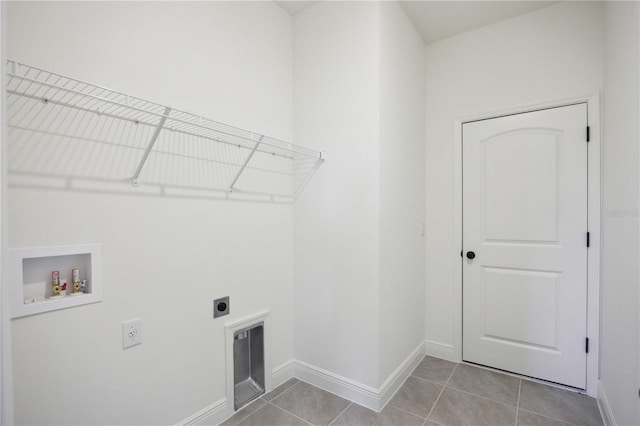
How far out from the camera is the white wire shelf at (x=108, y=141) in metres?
1.12

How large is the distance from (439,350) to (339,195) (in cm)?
166

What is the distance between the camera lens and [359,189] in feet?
6.45

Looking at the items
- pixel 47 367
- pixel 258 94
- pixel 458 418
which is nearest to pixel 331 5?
pixel 258 94

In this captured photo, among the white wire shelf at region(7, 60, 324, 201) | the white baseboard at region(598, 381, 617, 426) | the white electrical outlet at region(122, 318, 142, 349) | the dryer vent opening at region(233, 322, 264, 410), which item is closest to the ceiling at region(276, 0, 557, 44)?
the white wire shelf at region(7, 60, 324, 201)

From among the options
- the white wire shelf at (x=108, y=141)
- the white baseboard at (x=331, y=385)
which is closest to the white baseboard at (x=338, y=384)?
the white baseboard at (x=331, y=385)

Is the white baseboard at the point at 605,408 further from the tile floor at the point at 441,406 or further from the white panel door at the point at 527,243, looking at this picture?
the white panel door at the point at 527,243

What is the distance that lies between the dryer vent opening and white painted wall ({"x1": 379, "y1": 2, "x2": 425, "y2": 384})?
813 millimetres

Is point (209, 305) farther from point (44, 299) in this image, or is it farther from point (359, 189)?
point (359, 189)

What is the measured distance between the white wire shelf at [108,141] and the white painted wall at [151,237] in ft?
0.27

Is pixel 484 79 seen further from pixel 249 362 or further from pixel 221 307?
pixel 249 362

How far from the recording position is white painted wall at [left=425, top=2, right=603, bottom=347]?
6.79ft

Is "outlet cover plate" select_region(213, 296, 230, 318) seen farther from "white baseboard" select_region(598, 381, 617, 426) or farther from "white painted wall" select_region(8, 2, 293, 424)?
"white baseboard" select_region(598, 381, 617, 426)

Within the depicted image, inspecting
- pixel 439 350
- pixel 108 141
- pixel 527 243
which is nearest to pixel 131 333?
pixel 108 141

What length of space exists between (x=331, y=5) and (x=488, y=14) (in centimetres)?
120
